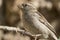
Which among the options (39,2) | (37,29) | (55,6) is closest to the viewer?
(37,29)

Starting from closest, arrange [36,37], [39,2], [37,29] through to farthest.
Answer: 1. [36,37]
2. [37,29]
3. [39,2]

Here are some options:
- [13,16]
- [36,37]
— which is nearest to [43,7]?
[13,16]

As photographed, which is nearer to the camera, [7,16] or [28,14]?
[28,14]

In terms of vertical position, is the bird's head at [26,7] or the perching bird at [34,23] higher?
the bird's head at [26,7]

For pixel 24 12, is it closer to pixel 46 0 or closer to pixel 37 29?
pixel 37 29

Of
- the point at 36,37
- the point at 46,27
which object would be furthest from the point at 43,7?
the point at 36,37

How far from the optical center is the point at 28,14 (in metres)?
4.44

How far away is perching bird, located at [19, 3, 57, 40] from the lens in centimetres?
429

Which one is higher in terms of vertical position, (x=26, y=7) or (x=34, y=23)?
(x=26, y=7)

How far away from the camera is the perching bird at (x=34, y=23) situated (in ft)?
14.1

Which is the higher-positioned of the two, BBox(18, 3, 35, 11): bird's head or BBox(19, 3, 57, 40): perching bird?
BBox(18, 3, 35, 11): bird's head

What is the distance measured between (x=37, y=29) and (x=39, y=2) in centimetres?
400

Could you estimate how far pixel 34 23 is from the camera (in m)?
4.36

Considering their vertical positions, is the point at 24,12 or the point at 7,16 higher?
the point at 24,12
